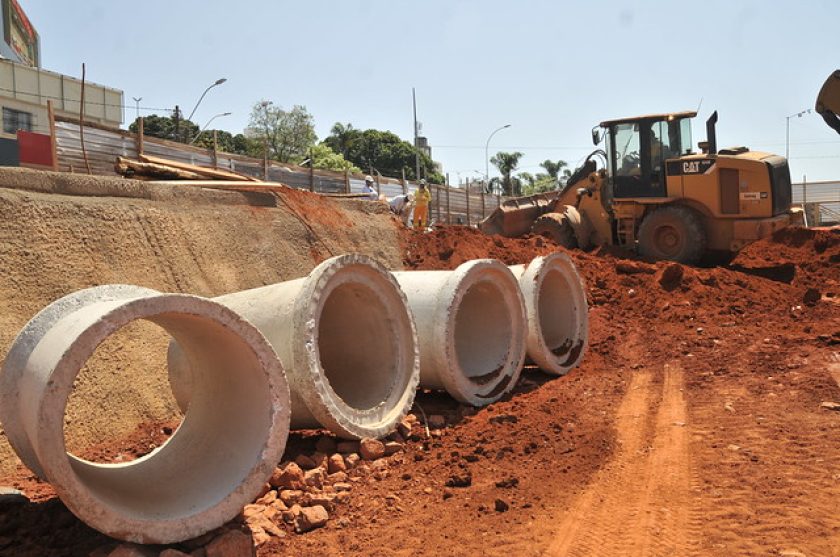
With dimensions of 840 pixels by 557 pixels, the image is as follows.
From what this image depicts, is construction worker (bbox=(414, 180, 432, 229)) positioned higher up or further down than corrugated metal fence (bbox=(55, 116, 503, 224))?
further down

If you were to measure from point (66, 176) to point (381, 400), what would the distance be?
415cm

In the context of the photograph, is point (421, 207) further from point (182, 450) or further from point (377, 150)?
point (377, 150)

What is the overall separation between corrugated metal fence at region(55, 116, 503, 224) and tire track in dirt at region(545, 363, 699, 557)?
10429 millimetres

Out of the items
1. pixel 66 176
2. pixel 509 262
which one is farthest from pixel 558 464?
pixel 509 262

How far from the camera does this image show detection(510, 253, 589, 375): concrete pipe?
8453 millimetres

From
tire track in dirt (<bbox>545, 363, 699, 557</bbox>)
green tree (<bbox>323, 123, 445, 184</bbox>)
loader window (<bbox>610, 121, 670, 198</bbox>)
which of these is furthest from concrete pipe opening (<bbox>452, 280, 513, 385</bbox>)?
green tree (<bbox>323, 123, 445, 184</bbox>)

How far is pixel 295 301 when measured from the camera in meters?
5.56

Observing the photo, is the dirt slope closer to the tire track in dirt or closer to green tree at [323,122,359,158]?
the tire track in dirt

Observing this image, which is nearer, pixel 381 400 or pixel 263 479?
pixel 263 479

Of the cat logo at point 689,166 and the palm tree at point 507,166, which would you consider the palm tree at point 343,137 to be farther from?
the cat logo at point 689,166

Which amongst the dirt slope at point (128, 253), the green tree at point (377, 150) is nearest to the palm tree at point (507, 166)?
the green tree at point (377, 150)

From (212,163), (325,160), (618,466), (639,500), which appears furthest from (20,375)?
(325,160)

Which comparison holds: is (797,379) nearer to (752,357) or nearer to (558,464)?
(752,357)

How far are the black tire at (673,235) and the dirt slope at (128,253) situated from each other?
7.37 m
